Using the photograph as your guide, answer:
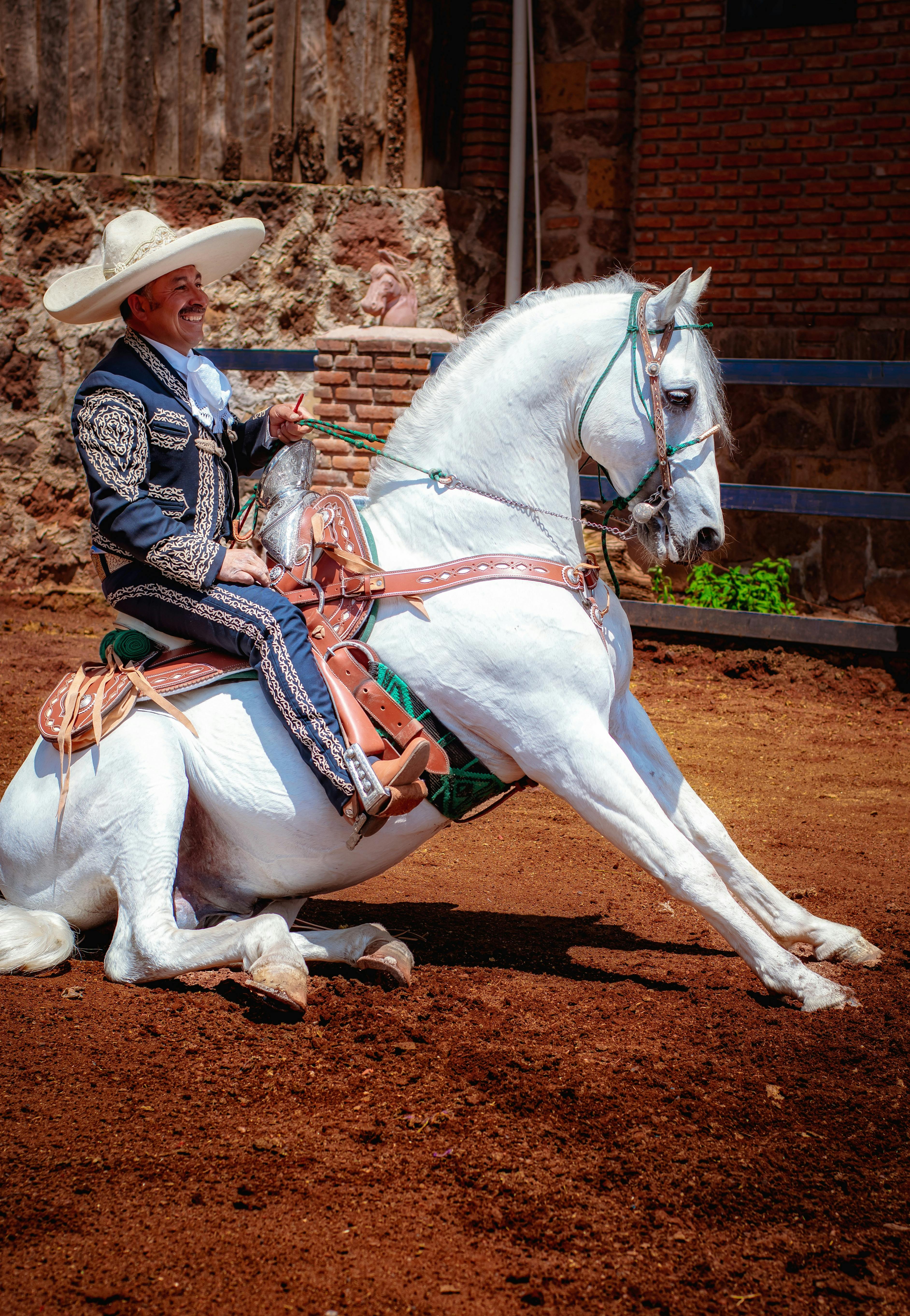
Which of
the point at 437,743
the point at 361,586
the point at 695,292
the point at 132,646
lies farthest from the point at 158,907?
the point at 695,292

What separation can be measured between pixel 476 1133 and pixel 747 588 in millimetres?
6753

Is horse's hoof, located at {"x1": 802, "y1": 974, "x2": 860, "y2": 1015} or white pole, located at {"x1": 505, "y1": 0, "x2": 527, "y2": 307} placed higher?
white pole, located at {"x1": 505, "y1": 0, "x2": 527, "y2": 307}

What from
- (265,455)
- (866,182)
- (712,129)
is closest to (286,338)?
(712,129)

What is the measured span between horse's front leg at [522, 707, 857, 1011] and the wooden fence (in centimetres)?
777

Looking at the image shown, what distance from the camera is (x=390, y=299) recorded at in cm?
897

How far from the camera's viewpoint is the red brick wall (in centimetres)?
864

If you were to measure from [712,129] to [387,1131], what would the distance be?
27.9 feet

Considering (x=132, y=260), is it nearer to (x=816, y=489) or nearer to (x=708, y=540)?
(x=708, y=540)

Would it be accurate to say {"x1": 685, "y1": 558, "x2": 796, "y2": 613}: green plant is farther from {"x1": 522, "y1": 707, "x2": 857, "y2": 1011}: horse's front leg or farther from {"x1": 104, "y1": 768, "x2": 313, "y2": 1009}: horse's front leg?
{"x1": 104, "y1": 768, "x2": 313, "y2": 1009}: horse's front leg

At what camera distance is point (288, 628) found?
10.9ft

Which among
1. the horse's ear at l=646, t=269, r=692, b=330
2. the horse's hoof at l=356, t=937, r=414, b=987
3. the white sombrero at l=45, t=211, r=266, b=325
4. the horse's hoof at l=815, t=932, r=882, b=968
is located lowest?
the horse's hoof at l=815, t=932, r=882, b=968

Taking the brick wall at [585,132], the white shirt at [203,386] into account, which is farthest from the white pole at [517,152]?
the white shirt at [203,386]

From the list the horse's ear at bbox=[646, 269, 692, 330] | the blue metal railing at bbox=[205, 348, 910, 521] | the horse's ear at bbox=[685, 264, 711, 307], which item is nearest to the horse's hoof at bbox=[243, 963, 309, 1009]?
the horse's ear at bbox=[646, 269, 692, 330]

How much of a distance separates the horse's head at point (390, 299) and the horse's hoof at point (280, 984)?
21.8 feet
